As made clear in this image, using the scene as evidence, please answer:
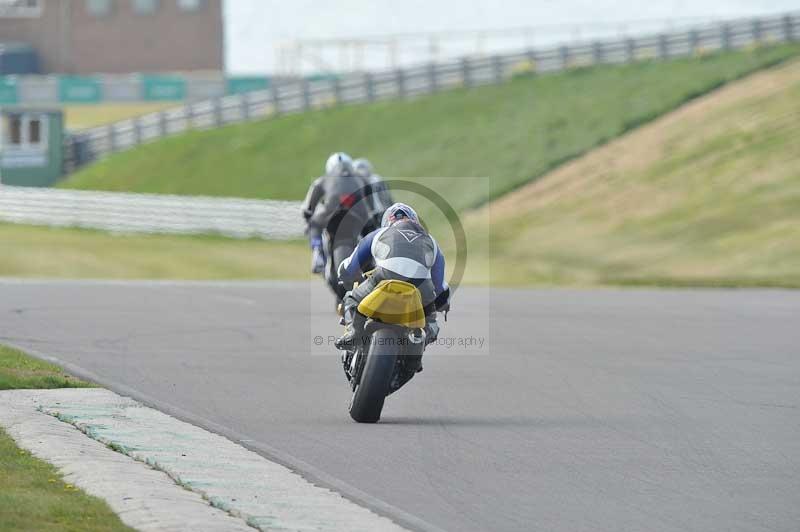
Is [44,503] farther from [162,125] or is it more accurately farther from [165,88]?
[165,88]

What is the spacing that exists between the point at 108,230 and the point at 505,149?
1213cm

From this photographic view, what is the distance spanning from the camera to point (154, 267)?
29328 mm

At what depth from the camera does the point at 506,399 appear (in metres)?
12.2

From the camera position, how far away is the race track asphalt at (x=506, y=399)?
323 inches

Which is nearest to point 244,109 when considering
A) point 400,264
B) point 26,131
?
point 26,131

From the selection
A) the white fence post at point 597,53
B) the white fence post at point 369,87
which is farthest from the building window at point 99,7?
the white fence post at point 597,53

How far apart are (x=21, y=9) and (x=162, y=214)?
45.7 m

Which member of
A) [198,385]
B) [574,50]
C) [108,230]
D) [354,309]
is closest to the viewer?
[354,309]

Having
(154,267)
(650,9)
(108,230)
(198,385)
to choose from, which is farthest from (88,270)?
(650,9)

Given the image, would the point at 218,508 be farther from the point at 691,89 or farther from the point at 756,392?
the point at 691,89

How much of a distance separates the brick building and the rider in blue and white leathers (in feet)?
240

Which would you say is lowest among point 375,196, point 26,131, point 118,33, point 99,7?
point 375,196

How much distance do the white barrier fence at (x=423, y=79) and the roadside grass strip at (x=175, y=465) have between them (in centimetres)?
4087

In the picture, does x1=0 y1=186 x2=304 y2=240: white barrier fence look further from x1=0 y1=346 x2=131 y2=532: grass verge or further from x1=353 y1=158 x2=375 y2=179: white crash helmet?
x1=0 y1=346 x2=131 y2=532: grass verge
